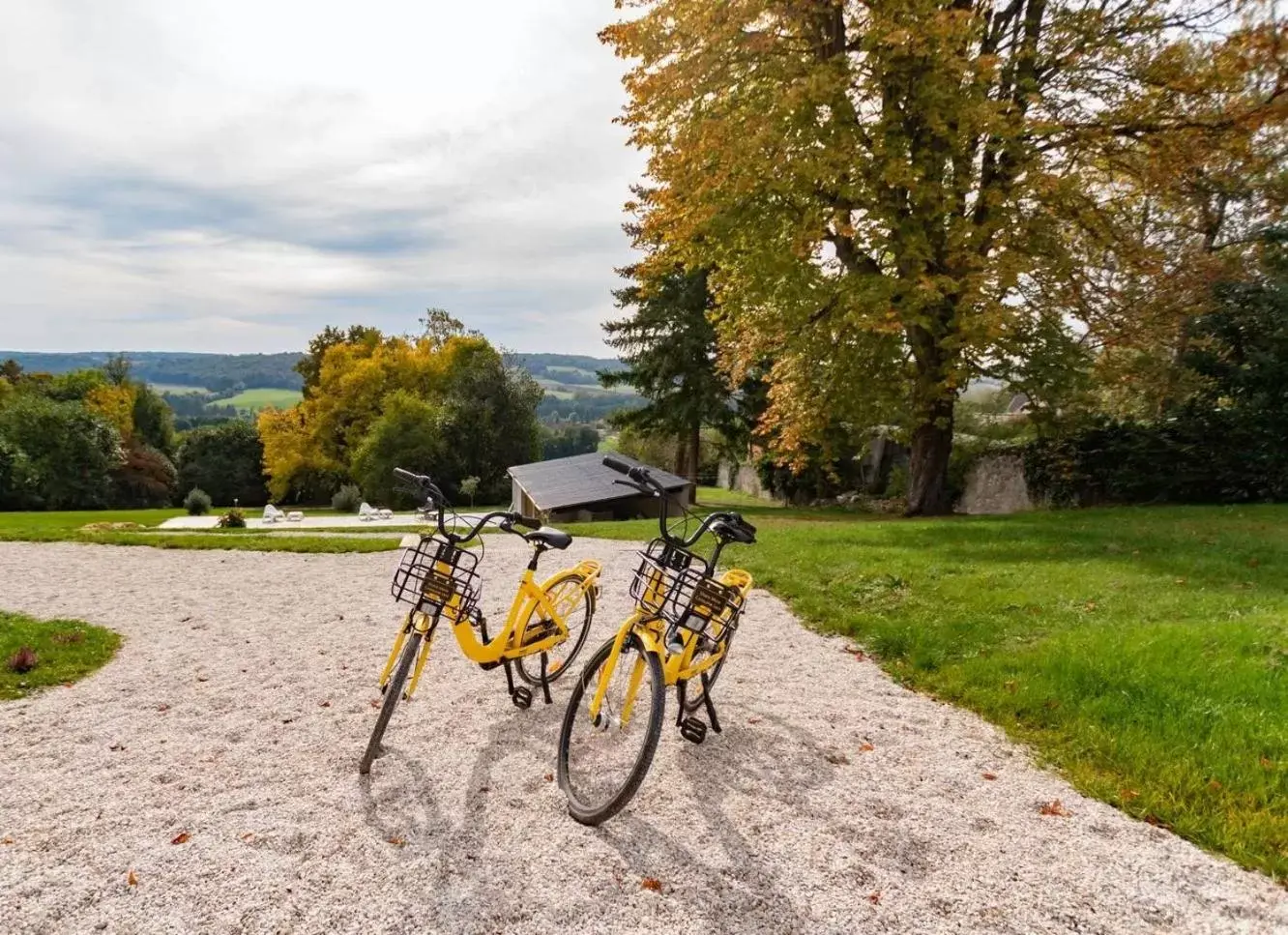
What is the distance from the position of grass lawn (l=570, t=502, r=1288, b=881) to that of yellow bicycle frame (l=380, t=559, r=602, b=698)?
299cm

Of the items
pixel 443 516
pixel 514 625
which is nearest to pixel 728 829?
pixel 514 625

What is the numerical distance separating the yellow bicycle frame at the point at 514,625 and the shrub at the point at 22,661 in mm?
3759

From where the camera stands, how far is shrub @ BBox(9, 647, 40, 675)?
638cm

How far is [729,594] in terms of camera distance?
4.25 m

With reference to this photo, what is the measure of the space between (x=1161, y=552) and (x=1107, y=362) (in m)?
6.77

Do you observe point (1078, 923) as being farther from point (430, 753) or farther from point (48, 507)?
point (48, 507)

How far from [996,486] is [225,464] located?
51898mm

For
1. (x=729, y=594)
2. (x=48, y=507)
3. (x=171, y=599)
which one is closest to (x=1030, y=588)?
(x=729, y=594)

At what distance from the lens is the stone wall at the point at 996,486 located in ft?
66.2

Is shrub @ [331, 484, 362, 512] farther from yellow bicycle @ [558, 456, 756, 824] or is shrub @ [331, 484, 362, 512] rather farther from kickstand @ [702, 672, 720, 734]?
yellow bicycle @ [558, 456, 756, 824]

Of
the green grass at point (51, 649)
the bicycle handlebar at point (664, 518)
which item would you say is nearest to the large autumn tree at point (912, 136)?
the bicycle handlebar at point (664, 518)

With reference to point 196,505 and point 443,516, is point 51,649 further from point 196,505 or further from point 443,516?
point 196,505

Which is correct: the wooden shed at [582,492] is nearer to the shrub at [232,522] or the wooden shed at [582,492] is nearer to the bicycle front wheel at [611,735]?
the shrub at [232,522]

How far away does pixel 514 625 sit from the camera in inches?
195
